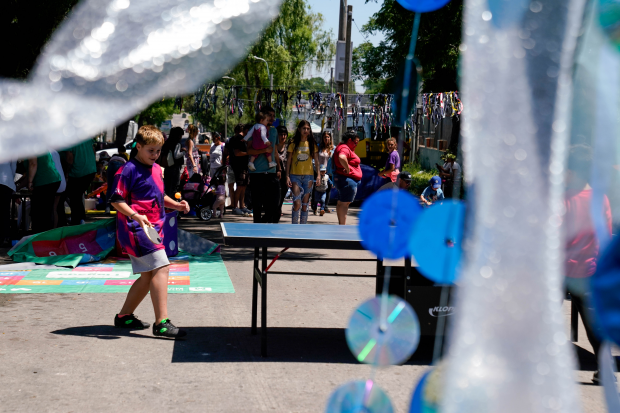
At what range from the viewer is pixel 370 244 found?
1.42 m

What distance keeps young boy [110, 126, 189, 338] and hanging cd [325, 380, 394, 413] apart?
3590 millimetres

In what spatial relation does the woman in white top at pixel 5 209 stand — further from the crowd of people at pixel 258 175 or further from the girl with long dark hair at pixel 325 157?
the girl with long dark hair at pixel 325 157

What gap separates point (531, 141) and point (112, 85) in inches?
23.0

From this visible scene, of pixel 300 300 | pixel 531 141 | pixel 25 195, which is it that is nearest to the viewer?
pixel 531 141

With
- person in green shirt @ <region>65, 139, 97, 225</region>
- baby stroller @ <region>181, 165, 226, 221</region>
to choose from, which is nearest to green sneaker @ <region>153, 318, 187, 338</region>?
person in green shirt @ <region>65, 139, 97, 225</region>

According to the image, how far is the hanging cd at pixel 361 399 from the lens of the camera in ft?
4.16

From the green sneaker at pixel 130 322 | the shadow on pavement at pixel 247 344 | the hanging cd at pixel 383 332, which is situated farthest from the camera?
the green sneaker at pixel 130 322

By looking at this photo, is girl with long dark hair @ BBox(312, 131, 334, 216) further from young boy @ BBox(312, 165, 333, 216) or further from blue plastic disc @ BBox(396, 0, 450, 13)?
blue plastic disc @ BBox(396, 0, 450, 13)

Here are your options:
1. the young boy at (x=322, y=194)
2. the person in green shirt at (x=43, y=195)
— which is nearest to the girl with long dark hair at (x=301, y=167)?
the person in green shirt at (x=43, y=195)

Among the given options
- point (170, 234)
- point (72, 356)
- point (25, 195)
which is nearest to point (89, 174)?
point (25, 195)

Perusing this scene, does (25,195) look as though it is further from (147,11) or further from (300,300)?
(147,11)

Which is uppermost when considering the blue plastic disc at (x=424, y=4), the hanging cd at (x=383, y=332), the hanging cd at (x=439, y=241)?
the blue plastic disc at (x=424, y=4)

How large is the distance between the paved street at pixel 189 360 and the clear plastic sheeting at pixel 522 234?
9.32 ft

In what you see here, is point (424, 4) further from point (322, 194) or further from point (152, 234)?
point (322, 194)
